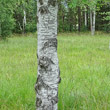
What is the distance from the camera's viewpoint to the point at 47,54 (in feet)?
6.73

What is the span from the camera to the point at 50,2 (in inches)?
78.3

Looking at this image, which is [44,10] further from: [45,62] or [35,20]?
[35,20]

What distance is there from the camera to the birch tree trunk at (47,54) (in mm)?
2004

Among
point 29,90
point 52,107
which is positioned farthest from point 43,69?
point 29,90

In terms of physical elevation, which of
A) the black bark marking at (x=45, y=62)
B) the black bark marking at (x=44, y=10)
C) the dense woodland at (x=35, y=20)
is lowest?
the black bark marking at (x=45, y=62)

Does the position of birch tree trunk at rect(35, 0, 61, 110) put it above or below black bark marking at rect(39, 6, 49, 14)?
below

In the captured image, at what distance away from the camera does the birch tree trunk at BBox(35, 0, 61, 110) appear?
2004mm

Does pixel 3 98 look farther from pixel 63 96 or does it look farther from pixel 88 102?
pixel 88 102

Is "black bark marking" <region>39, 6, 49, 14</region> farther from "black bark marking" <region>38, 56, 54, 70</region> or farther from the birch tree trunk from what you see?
"black bark marking" <region>38, 56, 54, 70</region>

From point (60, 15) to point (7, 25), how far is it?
20.9 meters

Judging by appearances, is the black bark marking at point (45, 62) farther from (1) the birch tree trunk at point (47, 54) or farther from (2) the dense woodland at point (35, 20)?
(2) the dense woodland at point (35, 20)

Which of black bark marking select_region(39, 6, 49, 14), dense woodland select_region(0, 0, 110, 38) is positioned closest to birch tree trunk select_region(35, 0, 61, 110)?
black bark marking select_region(39, 6, 49, 14)

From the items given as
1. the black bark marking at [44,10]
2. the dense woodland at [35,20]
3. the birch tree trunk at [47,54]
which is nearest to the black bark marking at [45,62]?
the birch tree trunk at [47,54]

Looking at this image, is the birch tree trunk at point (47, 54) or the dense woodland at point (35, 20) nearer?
the birch tree trunk at point (47, 54)
